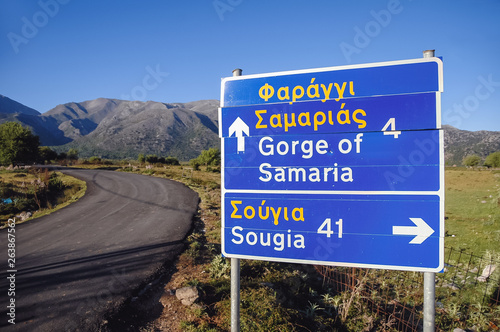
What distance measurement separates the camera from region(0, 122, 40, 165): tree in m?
34.3

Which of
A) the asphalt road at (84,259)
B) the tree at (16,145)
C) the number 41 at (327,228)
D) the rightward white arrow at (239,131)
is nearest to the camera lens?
the number 41 at (327,228)

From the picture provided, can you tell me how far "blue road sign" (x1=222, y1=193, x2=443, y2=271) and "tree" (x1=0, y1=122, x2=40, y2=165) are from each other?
4601 centimetres

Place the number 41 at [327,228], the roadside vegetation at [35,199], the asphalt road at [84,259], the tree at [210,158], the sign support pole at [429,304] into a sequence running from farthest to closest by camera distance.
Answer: the tree at [210,158], the roadside vegetation at [35,199], the asphalt road at [84,259], the number 41 at [327,228], the sign support pole at [429,304]

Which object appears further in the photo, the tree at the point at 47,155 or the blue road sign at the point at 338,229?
the tree at the point at 47,155

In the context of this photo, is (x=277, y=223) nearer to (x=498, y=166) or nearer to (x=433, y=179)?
(x=433, y=179)

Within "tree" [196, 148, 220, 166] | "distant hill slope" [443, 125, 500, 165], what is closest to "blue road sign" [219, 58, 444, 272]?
"tree" [196, 148, 220, 166]

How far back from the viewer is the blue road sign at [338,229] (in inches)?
74.2

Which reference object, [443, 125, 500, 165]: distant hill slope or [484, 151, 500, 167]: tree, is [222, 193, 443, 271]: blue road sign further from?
[443, 125, 500, 165]: distant hill slope

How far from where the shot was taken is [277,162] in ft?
7.18

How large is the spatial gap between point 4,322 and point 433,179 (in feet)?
19.1

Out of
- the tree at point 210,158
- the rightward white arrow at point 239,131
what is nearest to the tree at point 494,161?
the tree at point 210,158

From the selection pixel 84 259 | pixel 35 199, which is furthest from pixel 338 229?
pixel 35 199

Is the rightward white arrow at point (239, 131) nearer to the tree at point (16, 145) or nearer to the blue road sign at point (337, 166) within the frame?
the blue road sign at point (337, 166)

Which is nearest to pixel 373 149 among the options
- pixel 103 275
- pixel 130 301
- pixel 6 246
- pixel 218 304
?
pixel 218 304
